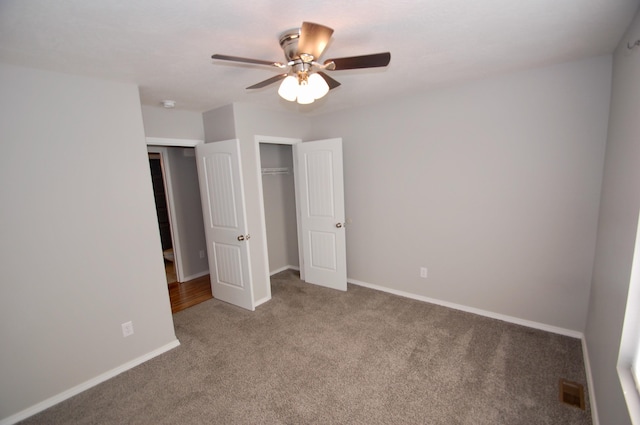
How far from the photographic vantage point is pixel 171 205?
14.0ft

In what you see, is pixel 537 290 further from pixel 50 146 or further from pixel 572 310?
pixel 50 146

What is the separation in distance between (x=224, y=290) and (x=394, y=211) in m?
2.37

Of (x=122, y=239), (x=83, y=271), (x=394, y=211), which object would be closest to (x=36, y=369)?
(x=83, y=271)

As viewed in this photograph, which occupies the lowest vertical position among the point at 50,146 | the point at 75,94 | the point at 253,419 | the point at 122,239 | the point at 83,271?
the point at 253,419

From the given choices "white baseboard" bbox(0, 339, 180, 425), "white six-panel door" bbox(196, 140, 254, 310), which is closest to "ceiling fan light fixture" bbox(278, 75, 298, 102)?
"white six-panel door" bbox(196, 140, 254, 310)

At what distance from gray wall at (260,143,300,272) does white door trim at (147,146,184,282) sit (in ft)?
4.52

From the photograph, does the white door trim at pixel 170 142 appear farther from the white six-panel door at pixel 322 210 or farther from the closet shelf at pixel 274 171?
the white six-panel door at pixel 322 210

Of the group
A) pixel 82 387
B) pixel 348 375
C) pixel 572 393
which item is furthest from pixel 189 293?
pixel 572 393

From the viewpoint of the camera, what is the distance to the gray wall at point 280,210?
4453 mm

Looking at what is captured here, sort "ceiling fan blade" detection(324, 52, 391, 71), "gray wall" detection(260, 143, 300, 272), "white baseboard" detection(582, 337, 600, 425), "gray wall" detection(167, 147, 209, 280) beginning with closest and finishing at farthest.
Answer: "ceiling fan blade" detection(324, 52, 391, 71)
"white baseboard" detection(582, 337, 600, 425)
"gray wall" detection(167, 147, 209, 280)
"gray wall" detection(260, 143, 300, 272)

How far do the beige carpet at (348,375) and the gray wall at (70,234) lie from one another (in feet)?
1.09

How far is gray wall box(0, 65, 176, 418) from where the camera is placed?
1.89 m

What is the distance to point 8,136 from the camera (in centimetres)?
184

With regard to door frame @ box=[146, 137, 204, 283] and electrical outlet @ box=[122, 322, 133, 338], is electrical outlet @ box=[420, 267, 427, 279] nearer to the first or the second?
electrical outlet @ box=[122, 322, 133, 338]
